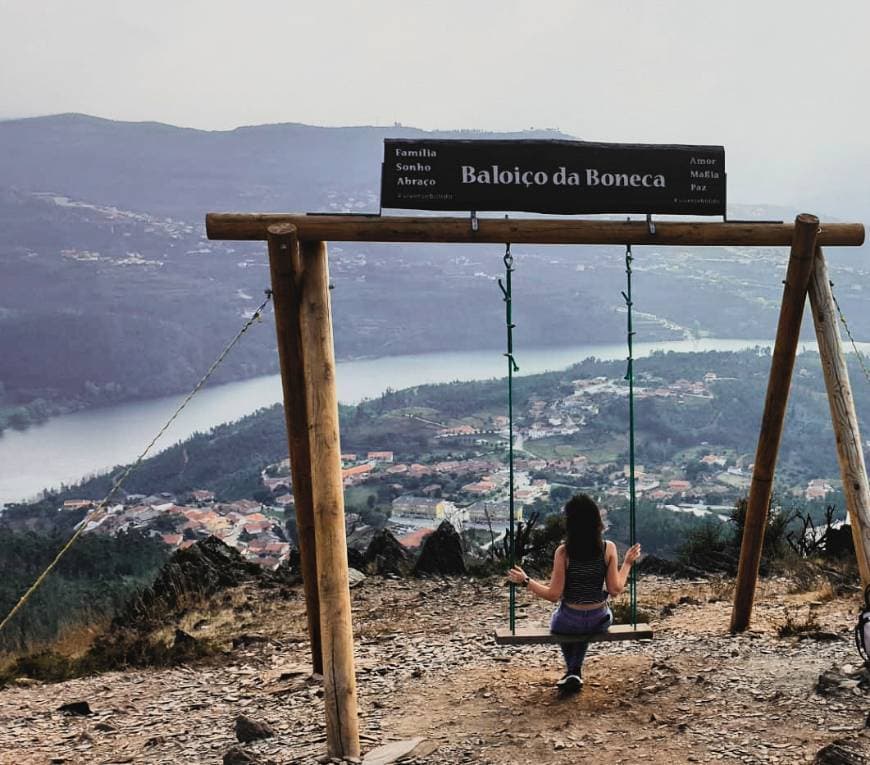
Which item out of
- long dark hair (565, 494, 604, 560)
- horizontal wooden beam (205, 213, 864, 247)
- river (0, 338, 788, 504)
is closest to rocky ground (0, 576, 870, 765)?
long dark hair (565, 494, 604, 560)

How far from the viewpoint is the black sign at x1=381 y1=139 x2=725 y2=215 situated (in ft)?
19.5

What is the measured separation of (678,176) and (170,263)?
289 ft

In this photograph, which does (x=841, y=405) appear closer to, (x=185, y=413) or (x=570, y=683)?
(x=570, y=683)

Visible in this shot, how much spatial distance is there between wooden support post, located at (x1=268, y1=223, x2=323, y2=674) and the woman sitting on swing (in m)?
1.60

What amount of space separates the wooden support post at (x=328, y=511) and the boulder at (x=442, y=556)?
5.85m

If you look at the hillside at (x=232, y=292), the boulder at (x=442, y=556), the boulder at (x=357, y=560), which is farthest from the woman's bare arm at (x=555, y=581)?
the hillside at (x=232, y=292)

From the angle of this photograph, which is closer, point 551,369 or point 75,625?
point 75,625

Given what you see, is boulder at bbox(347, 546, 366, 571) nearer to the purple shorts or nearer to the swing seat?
the swing seat

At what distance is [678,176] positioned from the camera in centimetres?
621

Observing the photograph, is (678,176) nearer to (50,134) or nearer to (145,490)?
(145,490)

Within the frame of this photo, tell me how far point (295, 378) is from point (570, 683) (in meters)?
2.76

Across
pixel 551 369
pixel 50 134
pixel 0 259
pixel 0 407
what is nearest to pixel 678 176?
pixel 551 369

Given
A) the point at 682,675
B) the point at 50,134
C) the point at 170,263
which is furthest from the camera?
the point at 50,134

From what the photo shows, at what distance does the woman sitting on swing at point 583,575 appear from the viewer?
573 centimetres
